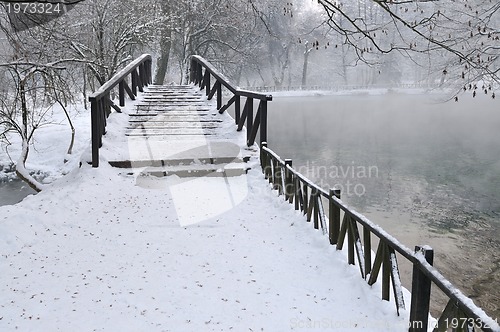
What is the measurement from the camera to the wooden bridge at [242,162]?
3438 millimetres

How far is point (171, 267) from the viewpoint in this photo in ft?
16.2

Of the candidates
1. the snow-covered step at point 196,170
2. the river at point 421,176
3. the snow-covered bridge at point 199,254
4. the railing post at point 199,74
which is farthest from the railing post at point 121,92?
the river at point 421,176

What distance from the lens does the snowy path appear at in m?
3.91

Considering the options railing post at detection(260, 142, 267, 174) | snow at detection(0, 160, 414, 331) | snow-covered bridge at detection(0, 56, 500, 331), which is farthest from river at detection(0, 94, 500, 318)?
railing post at detection(260, 142, 267, 174)

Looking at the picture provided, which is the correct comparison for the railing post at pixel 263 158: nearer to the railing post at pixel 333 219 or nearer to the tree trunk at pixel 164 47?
the railing post at pixel 333 219

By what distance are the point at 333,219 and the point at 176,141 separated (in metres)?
5.29

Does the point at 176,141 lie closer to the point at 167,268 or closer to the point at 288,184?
the point at 288,184

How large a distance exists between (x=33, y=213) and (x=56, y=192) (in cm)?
108

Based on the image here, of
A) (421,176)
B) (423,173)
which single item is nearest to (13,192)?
(421,176)

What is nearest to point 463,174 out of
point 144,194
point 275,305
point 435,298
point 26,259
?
point 435,298

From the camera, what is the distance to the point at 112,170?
8289 millimetres

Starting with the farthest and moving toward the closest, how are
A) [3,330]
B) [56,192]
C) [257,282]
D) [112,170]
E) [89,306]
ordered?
[112,170]
[56,192]
[257,282]
[89,306]
[3,330]

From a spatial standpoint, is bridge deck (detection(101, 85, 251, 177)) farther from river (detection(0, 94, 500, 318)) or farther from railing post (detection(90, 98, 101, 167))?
river (detection(0, 94, 500, 318))

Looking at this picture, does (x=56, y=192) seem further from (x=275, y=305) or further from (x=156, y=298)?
(x=275, y=305)
